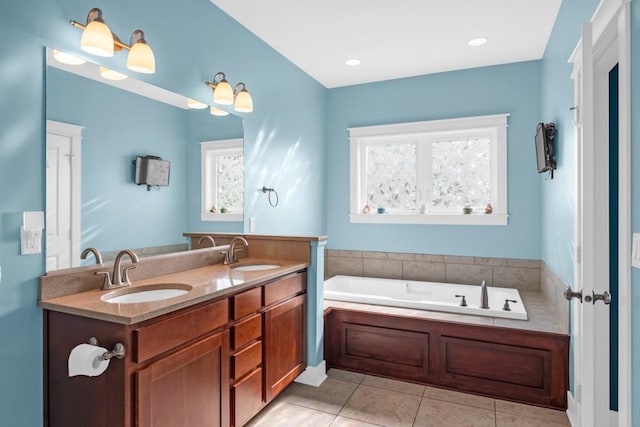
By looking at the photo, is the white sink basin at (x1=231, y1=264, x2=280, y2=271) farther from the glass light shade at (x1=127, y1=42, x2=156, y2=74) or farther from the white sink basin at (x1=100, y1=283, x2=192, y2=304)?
the glass light shade at (x1=127, y1=42, x2=156, y2=74)

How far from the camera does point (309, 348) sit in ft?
9.36

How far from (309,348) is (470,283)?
1.91 m

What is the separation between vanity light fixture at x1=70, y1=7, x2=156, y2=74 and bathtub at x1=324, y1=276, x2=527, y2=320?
2271 mm

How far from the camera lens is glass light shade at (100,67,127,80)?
1.92m

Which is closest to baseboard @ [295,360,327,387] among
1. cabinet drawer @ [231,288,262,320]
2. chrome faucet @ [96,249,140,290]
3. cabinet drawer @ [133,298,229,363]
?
cabinet drawer @ [231,288,262,320]

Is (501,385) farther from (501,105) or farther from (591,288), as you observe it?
(501,105)

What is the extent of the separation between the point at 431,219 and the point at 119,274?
9.80 feet

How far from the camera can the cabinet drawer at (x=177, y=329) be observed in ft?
4.92

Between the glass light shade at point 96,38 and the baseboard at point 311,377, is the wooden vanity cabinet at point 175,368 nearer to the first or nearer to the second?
the baseboard at point 311,377

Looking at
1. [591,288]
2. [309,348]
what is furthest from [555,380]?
[309,348]

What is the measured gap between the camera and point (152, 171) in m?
2.20

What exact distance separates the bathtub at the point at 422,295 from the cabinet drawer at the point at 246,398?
1193 mm

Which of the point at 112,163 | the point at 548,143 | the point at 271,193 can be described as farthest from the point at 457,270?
the point at 112,163

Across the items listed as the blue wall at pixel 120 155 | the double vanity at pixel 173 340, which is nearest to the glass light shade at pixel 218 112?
the blue wall at pixel 120 155
